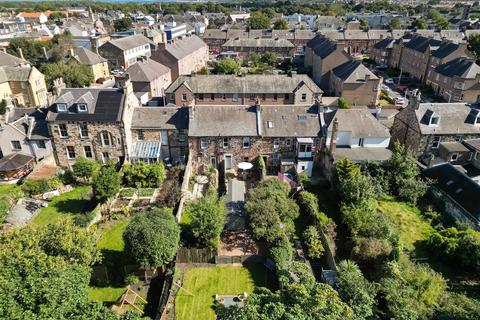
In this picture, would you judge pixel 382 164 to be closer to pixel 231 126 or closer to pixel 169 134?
pixel 231 126

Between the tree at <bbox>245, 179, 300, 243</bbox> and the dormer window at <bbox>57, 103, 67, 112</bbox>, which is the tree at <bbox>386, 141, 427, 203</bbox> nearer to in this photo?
the tree at <bbox>245, 179, 300, 243</bbox>

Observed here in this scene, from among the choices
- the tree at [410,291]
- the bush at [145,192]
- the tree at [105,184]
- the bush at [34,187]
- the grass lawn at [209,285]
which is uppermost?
the tree at [105,184]

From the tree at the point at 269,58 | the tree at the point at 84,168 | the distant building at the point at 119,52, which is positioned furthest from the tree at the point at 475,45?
the tree at the point at 84,168

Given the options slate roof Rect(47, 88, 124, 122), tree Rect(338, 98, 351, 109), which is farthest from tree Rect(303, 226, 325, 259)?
tree Rect(338, 98, 351, 109)

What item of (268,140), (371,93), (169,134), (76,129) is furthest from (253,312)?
(371,93)

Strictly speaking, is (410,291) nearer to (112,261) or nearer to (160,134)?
(112,261)

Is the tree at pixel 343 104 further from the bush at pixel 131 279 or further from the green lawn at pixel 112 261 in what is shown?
the bush at pixel 131 279

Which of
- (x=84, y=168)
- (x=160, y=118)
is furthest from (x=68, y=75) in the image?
(x=84, y=168)
